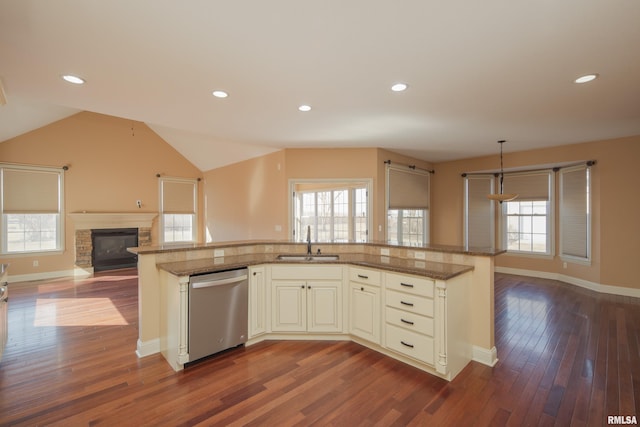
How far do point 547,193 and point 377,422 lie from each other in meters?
6.33

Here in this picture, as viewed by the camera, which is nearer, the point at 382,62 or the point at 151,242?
the point at 382,62

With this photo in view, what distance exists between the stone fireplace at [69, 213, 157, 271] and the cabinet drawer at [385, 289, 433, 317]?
7.23 metres

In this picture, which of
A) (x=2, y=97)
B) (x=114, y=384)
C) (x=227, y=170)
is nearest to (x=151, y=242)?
(x=227, y=170)

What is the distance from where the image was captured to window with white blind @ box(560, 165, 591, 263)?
209 inches

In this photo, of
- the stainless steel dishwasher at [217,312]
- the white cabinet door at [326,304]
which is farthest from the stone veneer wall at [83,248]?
the white cabinet door at [326,304]

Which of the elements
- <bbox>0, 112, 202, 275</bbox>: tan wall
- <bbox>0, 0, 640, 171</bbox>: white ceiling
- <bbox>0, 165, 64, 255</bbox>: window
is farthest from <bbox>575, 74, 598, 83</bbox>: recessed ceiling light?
<bbox>0, 165, 64, 255</bbox>: window

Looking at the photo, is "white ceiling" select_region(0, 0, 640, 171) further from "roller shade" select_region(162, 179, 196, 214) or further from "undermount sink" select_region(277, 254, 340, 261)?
"roller shade" select_region(162, 179, 196, 214)

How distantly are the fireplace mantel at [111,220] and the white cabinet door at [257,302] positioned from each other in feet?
19.7

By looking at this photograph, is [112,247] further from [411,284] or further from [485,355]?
[485,355]

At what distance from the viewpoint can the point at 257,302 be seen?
3094 millimetres

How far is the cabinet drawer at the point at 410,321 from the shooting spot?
2.50 m

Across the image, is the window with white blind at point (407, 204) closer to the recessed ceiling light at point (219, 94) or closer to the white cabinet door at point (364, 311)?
the white cabinet door at point (364, 311)

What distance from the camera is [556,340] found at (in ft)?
10.3

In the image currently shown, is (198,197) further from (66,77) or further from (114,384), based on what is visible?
(114,384)
